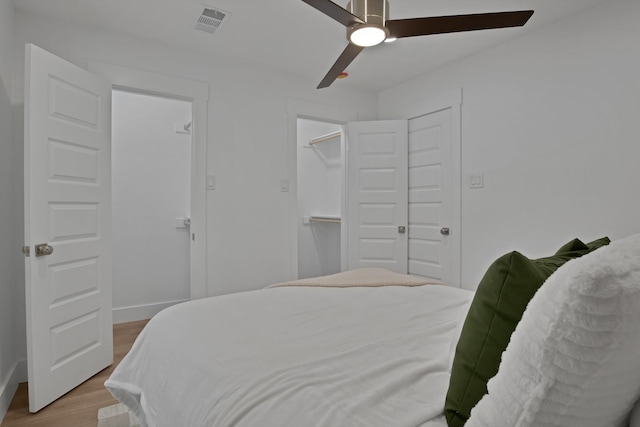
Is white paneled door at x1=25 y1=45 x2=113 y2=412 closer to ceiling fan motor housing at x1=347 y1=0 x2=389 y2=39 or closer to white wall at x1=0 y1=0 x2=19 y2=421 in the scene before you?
white wall at x1=0 y1=0 x2=19 y2=421

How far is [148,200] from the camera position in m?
3.78

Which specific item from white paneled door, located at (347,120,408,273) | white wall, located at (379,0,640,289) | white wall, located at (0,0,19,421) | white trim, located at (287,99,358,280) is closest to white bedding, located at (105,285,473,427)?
white wall, located at (0,0,19,421)

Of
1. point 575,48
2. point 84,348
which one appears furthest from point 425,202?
point 84,348

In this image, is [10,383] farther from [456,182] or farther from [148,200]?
[456,182]

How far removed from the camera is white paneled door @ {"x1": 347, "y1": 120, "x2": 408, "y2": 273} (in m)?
3.79

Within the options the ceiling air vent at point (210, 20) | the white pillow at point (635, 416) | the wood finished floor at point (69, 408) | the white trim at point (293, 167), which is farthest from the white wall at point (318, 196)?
the white pillow at point (635, 416)

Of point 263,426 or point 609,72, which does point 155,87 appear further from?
point 609,72

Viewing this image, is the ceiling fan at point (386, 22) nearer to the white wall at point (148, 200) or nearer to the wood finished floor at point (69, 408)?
the wood finished floor at point (69, 408)

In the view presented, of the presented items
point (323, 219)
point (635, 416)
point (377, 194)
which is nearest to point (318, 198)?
point (323, 219)

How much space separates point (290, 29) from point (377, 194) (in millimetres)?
1853

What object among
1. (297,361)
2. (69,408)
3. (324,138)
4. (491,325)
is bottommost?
(69,408)

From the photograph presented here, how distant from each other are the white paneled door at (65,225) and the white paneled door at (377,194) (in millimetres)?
2298

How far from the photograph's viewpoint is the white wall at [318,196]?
4.91 m

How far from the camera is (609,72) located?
2.34 meters
